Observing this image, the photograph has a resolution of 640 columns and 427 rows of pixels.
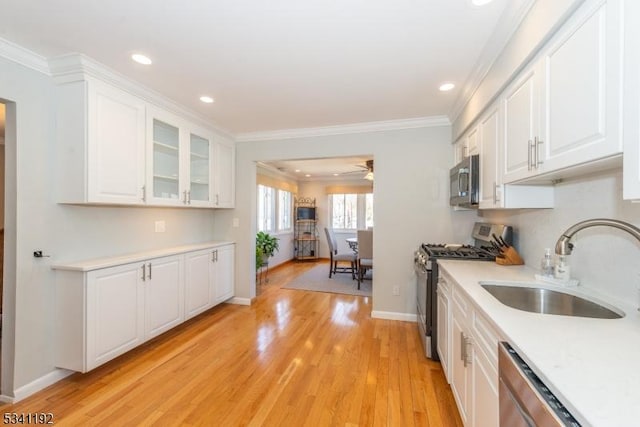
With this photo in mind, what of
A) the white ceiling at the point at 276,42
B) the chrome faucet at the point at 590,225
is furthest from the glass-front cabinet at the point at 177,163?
the chrome faucet at the point at 590,225

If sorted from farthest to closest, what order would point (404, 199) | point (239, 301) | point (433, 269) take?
point (239, 301)
point (404, 199)
point (433, 269)

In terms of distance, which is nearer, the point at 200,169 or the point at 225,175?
the point at 200,169

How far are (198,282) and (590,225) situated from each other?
11.5 feet

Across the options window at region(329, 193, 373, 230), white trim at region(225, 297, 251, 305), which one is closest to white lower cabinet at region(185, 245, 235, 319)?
white trim at region(225, 297, 251, 305)

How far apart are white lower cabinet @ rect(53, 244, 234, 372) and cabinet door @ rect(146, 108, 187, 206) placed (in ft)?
2.08

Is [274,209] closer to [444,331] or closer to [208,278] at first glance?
[208,278]

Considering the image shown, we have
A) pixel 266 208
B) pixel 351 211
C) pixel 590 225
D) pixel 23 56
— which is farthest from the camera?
pixel 351 211

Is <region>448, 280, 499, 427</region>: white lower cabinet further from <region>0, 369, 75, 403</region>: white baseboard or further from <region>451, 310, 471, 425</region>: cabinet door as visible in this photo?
<region>0, 369, 75, 403</region>: white baseboard

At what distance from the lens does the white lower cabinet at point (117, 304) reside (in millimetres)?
2127

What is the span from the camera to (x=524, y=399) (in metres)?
0.85

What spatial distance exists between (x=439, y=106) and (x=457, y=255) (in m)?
1.60

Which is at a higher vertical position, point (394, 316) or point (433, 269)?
point (433, 269)

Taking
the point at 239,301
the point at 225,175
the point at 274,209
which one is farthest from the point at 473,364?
the point at 274,209

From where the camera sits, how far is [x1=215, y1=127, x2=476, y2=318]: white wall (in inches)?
132
